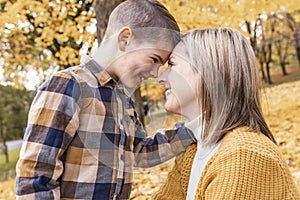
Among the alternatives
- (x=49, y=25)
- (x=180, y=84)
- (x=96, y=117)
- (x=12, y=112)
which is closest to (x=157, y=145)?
(x=96, y=117)

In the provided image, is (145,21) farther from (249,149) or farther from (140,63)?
(249,149)

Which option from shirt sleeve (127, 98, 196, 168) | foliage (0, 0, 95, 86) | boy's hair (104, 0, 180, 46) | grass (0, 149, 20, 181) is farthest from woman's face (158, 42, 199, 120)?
grass (0, 149, 20, 181)

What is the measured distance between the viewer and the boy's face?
4.34 feet

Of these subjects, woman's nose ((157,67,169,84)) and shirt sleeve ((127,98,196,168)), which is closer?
woman's nose ((157,67,169,84))

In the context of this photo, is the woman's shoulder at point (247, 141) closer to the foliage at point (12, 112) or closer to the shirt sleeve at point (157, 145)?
the shirt sleeve at point (157, 145)

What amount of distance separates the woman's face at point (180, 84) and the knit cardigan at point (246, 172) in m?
0.18

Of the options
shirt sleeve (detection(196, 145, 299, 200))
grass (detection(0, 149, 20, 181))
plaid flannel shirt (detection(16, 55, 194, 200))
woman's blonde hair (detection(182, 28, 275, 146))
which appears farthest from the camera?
grass (detection(0, 149, 20, 181))

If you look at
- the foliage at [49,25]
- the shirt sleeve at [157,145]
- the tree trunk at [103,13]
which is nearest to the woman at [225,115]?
the shirt sleeve at [157,145]

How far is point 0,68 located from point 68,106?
15.4 feet

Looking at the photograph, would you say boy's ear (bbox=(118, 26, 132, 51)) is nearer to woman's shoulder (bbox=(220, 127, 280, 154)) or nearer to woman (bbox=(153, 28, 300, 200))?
woman (bbox=(153, 28, 300, 200))

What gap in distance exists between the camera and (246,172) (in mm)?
1016

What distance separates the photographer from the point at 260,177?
102 cm

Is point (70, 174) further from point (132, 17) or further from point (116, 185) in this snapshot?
point (132, 17)

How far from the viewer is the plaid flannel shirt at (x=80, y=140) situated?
48.6 inches
